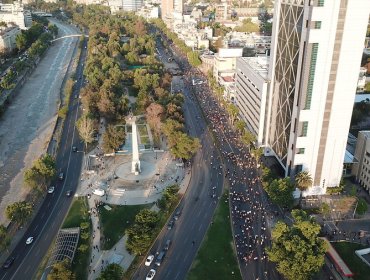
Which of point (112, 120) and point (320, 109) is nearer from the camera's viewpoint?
point (320, 109)

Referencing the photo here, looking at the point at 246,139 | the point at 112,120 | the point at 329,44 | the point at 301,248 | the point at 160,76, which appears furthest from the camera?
the point at 160,76

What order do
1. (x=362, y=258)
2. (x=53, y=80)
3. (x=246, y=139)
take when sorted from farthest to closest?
(x=53, y=80)
(x=246, y=139)
(x=362, y=258)

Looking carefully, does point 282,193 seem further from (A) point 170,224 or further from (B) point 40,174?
(B) point 40,174

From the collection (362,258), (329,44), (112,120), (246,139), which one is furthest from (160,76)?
(362,258)

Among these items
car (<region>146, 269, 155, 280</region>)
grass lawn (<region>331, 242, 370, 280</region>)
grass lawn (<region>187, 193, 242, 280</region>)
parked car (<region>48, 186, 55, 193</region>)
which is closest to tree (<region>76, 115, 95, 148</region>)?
parked car (<region>48, 186, 55, 193</region>)

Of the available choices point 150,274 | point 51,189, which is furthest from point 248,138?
point 150,274

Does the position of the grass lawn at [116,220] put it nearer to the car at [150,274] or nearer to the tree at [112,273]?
the car at [150,274]

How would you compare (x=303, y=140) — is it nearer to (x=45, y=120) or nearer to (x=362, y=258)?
(x=362, y=258)

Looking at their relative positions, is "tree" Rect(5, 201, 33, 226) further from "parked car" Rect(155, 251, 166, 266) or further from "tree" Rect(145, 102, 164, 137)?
"tree" Rect(145, 102, 164, 137)
